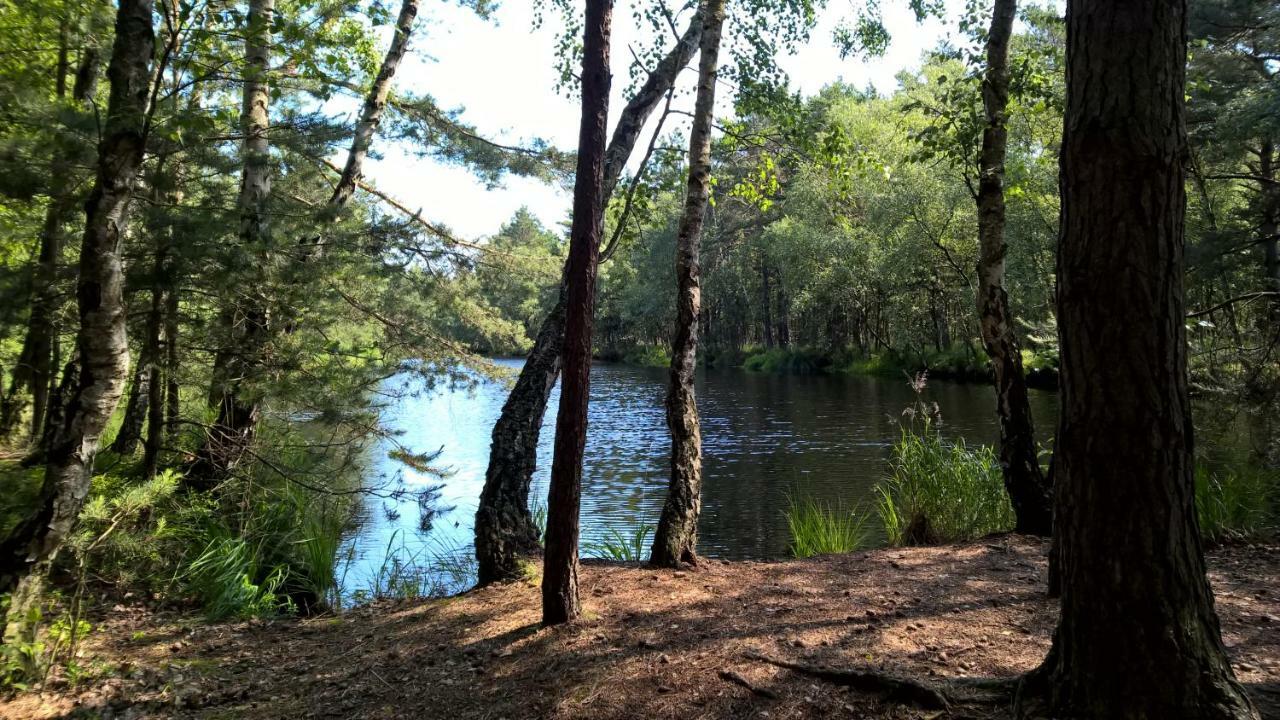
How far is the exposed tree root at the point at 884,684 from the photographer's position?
8.95 feet

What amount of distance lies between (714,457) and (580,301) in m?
11.5

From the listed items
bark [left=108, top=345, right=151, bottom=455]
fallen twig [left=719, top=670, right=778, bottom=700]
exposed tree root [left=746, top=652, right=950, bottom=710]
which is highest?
bark [left=108, top=345, right=151, bottom=455]

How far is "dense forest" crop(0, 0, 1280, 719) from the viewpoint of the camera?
91.1 inches

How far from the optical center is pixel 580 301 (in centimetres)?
402

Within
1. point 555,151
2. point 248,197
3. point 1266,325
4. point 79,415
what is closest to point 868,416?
point 1266,325

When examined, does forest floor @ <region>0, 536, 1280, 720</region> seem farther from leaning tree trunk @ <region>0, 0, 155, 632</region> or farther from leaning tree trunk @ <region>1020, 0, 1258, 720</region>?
leaning tree trunk @ <region>0, 0, 155, 632</region>

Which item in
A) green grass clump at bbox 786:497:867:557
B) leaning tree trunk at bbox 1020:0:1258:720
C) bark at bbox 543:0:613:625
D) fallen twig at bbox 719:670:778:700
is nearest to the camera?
leaning tree trunk at bbox 1020:0:1258:720

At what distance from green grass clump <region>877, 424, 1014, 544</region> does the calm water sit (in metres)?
1.41

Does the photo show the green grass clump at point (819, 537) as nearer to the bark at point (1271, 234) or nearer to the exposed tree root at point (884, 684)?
the exposed tree root at point (884, 684)

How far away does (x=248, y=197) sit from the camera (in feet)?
19.1

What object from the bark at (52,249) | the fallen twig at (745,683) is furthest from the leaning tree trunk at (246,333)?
the fallen twig at (745,683)

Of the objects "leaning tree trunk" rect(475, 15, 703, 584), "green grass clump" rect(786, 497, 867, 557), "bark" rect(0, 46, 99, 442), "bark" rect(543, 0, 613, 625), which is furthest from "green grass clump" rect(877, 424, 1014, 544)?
"bark" rect(0, 46, 99, 442)

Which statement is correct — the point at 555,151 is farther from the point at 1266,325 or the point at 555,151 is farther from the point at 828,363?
the point at 828,363

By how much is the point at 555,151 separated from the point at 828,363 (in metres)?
32.5
